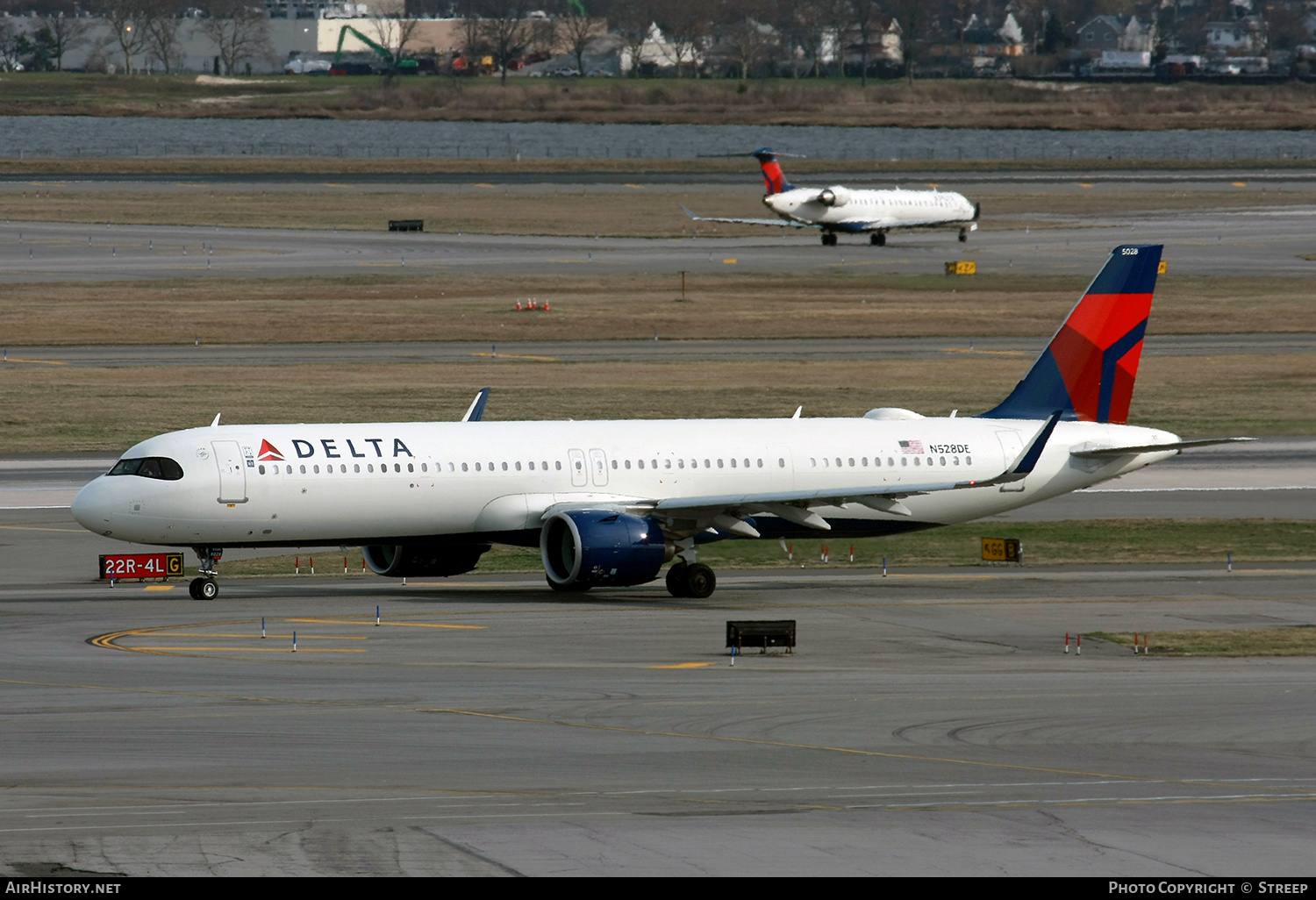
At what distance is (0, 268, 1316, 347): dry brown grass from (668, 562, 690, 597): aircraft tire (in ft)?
168

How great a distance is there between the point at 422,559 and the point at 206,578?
5320mm

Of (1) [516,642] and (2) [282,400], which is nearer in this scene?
(1) [516,642]

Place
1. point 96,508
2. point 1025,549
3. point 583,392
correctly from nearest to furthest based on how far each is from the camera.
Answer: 1. point 96,508
2. point 1025,549
3. point 583,392

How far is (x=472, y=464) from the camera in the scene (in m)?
44.7

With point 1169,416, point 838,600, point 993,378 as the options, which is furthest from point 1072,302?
point 838,600

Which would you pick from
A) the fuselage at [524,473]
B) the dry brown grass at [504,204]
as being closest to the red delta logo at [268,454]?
the fuselage at [524,473]

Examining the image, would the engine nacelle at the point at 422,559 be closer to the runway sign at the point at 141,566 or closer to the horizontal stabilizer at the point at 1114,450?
the runway sign at the point at 141,566

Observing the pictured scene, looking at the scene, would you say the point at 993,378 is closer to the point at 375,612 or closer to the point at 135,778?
the point at 375,612

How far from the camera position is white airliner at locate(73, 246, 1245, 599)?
42.9 metres

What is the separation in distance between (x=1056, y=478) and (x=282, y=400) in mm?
35953

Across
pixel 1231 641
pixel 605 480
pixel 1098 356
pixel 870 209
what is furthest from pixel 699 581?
pixel 870 209

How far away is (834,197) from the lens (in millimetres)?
138125

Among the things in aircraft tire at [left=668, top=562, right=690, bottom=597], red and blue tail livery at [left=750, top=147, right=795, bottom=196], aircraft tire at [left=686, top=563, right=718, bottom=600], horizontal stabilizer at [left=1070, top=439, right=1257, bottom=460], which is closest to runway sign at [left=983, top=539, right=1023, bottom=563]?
horizontal stabilizer at [left=1070, top=439, right=1257, bottom=460]

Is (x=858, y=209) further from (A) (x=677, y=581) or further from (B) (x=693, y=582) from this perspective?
(B) (x=693, y=582)
